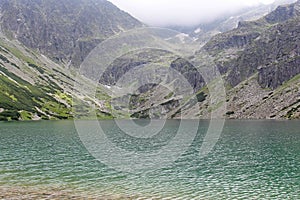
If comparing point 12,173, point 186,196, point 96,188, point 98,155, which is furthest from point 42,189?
point 98,155

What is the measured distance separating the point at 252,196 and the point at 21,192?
Answer: 96.9 ft

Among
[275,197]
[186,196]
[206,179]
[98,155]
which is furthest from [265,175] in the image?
[98,155]

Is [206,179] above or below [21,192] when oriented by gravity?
below

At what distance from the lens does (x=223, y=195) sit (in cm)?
4244

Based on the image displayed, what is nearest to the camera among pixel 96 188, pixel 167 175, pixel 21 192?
pixel 21 192

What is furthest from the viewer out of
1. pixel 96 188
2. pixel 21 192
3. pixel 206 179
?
pixel 206 179

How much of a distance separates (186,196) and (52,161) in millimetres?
37831

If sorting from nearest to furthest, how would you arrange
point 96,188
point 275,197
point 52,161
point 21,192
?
point 275,197 < point 21,192 < point 96,188 < point 52,161

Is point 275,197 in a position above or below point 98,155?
below

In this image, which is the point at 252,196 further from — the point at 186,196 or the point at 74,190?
the point at 74,190

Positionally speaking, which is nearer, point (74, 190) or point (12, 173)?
point (74, 190)

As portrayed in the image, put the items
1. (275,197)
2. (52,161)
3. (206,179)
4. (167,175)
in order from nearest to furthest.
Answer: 1. (275,197)
2. (206,179)
3. (167,175)
4. (52,161)

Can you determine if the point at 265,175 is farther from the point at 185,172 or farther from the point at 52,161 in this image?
the point at 52,161

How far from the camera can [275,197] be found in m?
41.3
